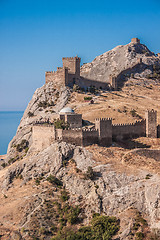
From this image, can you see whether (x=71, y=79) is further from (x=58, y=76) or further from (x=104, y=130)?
(x=104, y=130)

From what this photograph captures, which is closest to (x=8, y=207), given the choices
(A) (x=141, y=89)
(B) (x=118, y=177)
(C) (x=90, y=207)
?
(C) (x=90, y=207)

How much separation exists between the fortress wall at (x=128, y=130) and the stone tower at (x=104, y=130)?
6.60ft

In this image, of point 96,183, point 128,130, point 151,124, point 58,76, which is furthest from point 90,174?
point 58,76

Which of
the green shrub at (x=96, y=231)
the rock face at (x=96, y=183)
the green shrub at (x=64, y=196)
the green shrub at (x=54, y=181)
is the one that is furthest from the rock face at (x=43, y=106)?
the green shrub at (x=96, y=231)

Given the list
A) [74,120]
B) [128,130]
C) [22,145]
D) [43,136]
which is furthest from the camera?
[22,145]

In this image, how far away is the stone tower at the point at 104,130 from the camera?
51.8 meters

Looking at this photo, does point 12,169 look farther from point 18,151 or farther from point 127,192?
point 127,192

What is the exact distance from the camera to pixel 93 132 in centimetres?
5138

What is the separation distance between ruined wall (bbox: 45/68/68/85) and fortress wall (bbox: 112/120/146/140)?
3343 cm

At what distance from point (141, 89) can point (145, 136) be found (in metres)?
43.5

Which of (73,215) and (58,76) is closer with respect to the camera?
(73,215)

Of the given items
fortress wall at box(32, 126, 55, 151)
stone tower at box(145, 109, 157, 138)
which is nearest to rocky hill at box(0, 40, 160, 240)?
fortress wall at box(32, 126, 55, 151)

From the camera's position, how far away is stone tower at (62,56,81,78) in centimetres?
8750

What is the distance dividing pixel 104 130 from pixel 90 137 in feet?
9.49
